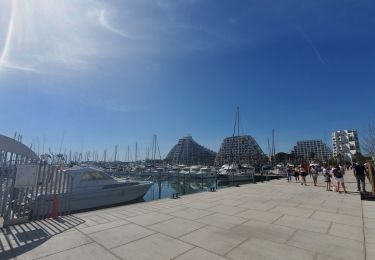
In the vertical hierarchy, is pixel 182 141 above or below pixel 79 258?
above

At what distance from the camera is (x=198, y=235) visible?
20.1 feet

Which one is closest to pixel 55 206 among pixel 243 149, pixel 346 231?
pixel 346 231

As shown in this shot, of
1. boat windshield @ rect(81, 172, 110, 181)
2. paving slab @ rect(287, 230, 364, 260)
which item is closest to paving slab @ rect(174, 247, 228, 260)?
paving slab @ rect(287, 230, 364, 260)

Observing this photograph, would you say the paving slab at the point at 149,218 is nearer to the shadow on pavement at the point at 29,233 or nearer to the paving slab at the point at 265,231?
the shadow on pavement at the point at 29,233

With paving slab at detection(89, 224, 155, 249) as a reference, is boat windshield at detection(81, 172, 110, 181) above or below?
above

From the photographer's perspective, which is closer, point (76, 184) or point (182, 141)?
point (76, 184)

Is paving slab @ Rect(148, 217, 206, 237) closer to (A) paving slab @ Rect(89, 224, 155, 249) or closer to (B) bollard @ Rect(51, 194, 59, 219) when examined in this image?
(A) paving slab @ Rect(89, 224, 155, 249)

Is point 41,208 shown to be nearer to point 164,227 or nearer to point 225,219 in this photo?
point 164,227

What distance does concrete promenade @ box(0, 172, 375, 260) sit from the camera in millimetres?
4922

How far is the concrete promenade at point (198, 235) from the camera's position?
16.1 feet

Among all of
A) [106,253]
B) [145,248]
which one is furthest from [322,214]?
[106,253]

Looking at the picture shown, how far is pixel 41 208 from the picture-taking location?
8133mm

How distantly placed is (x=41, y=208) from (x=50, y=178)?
1.09 meters

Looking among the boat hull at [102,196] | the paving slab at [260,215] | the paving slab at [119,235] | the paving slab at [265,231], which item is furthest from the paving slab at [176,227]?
the boat hull at [102,196]
